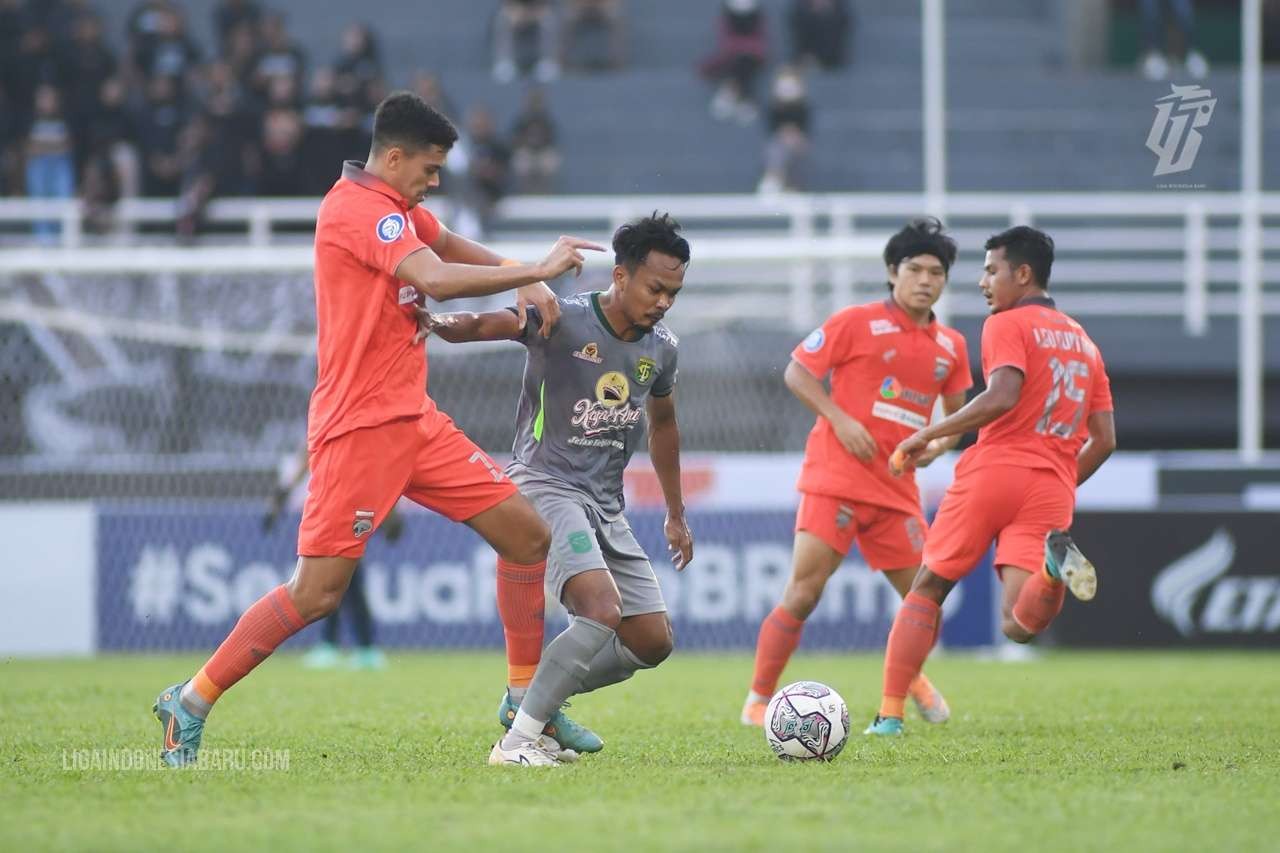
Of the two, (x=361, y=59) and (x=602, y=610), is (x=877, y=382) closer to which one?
(x=602, y=610)

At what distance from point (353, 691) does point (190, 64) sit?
11.6 m

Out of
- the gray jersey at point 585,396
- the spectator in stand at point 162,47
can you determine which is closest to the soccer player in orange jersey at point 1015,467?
the gray jersey at point 585,396

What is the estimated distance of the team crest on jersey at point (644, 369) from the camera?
24.1ft

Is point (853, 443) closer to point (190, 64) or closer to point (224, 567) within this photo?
point (224, 567)

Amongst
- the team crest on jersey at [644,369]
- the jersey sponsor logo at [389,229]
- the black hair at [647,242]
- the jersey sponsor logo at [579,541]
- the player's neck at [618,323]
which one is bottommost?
the jersey sponsor logo at [579,541]

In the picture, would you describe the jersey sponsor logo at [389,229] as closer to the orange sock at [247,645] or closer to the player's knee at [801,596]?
the orange sock at [247,645]

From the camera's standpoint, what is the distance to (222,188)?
60.7 ft

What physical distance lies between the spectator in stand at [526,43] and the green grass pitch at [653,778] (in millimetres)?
12955

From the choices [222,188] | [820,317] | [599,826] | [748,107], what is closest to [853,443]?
[599,826]

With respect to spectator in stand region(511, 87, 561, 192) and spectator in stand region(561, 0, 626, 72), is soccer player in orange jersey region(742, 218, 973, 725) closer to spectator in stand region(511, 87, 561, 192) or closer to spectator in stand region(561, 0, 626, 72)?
spectator in stand region(511, 87, 561, 192)

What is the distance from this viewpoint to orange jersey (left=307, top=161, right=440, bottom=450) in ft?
22.0

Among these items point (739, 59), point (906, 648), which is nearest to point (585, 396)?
point (906, 648)

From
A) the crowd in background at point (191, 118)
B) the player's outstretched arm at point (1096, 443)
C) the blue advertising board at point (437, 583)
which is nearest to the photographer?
the player's outstretched arm at point (1096, 443)

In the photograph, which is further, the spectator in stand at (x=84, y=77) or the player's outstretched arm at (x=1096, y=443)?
the spectator in stand at (x=84, y=77)
